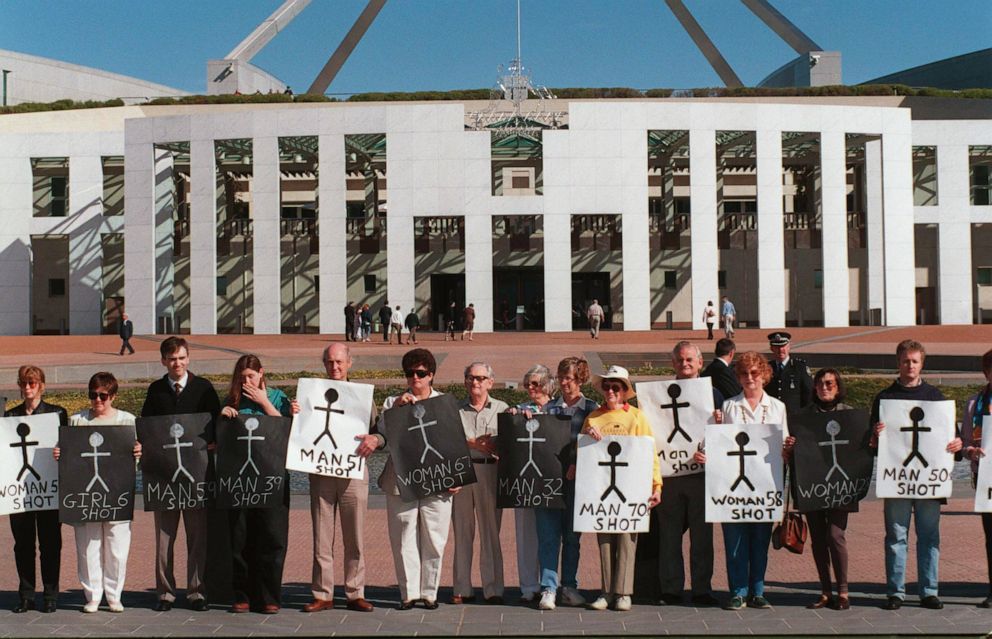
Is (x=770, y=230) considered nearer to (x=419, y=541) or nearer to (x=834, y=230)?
(x=834, y=230)

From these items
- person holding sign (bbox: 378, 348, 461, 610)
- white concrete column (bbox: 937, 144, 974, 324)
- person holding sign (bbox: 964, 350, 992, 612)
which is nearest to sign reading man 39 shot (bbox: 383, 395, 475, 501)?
person holding sign (bbox: 378, 348, 461, 610)

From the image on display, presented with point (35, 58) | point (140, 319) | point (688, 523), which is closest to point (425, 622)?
point (688, 523)

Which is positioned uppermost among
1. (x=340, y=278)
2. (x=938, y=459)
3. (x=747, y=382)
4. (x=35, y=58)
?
(x=35, y=58)

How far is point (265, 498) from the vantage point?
25.1 feet

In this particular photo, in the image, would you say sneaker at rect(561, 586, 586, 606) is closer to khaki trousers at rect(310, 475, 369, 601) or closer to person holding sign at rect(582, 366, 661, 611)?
person holding sign at rect(582, 366, 661, 611)

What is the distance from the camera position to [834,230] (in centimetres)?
4716

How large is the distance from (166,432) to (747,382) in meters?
4.15

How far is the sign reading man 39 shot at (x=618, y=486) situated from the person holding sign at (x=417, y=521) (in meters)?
0.98

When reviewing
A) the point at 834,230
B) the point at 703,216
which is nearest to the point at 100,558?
the point at 703,216

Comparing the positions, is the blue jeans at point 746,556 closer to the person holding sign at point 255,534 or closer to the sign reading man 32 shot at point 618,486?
the sign reading man 32 shot at point 618,486

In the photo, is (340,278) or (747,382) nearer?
(747,382)

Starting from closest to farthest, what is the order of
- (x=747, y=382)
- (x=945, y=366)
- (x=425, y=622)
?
(x=425, y=622) < (x=747, y=382) < (x=945, y=366)

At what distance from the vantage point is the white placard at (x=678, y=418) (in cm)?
769

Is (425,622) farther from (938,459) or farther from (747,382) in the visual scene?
(938,459)
